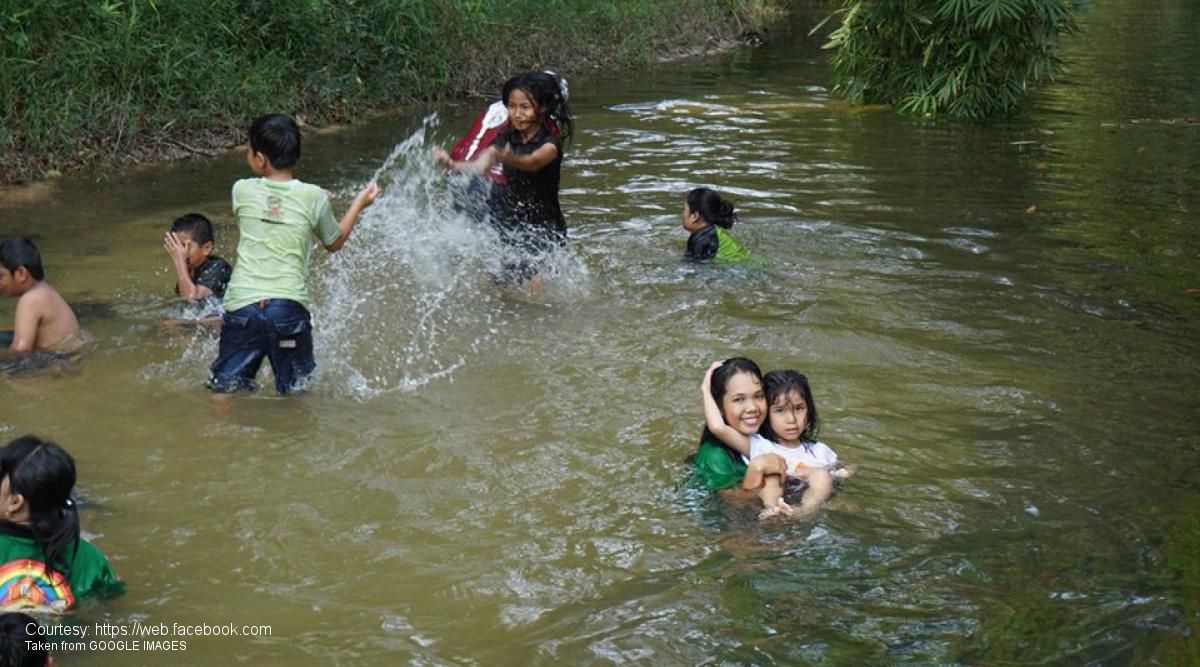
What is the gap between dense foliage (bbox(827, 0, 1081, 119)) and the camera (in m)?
14.8

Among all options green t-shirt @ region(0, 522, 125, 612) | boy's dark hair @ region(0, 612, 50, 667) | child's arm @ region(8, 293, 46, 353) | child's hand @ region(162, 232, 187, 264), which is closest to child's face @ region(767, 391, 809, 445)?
green t-shirt @ region(0, 522, 125, 612)

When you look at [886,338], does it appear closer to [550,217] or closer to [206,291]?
[550,217]

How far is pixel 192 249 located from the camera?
7113 mm

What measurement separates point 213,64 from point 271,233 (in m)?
6.68

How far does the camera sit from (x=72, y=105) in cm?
1072

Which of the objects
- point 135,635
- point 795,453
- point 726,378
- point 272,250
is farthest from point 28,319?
point 795,453

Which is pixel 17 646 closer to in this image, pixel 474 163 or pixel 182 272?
pixel 182 272

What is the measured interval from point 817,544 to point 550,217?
3.41 m

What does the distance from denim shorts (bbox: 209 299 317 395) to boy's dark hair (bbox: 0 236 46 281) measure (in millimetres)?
1292

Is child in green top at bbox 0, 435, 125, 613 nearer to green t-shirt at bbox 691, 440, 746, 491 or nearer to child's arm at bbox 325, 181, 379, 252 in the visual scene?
child's arm at bbox 325, 181, 379, 252

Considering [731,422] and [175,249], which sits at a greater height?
[175,249]

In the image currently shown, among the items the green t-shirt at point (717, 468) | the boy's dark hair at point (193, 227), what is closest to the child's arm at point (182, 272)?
the boy's dark hair at point (193, 227)

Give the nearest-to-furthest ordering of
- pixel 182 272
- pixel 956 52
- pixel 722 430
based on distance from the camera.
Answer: pixel 722 430, pixel 182 272, pixel 956 52

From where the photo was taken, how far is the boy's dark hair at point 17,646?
10.5ft
